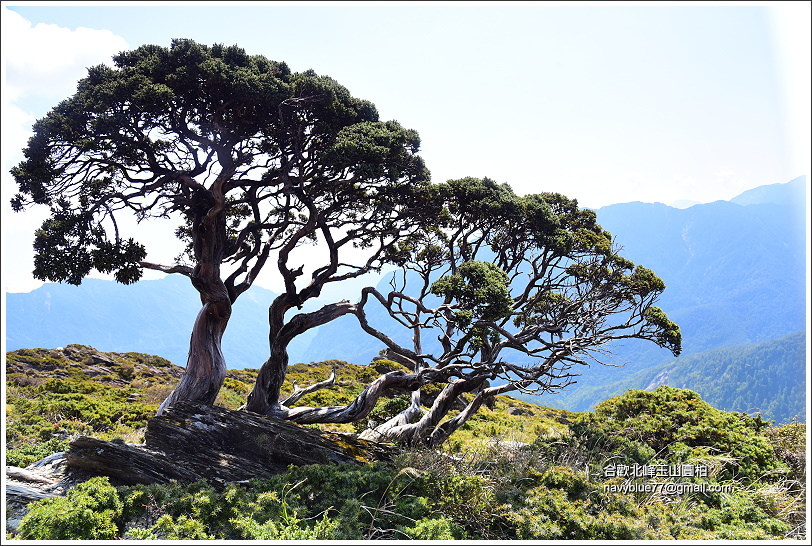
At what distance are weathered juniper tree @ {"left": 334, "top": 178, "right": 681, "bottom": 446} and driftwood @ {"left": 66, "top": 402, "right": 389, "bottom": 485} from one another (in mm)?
2304

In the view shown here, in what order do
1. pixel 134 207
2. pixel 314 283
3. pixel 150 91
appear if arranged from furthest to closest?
pixel 314 283 → pixel 134 207 → pixel 150 91

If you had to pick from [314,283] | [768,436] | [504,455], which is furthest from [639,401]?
[314,283]

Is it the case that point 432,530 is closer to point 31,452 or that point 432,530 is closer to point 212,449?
point 212,449

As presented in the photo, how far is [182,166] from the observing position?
1215 centimetres

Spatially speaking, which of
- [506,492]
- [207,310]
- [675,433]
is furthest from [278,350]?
[675,433]

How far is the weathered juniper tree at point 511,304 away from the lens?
12023 mm

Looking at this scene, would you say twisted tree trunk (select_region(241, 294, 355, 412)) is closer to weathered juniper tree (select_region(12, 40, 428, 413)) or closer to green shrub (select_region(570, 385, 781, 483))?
weathered juniper tree (select_region(12, 40, 428, 413))

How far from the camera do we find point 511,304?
36.0ft

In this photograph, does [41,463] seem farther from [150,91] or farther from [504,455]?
[504,455]

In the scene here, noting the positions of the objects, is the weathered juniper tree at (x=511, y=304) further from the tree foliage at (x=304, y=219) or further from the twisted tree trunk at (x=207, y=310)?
the twisted tree trunk at (x=207, y=310)

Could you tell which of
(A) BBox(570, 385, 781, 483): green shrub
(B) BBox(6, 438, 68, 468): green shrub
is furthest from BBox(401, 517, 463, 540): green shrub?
(B) BBox(6, 438, 68, 468): green shrub

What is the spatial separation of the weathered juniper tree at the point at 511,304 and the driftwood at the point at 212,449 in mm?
2304

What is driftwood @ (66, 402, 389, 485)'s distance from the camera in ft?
26.1

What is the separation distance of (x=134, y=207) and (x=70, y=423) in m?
7.10
